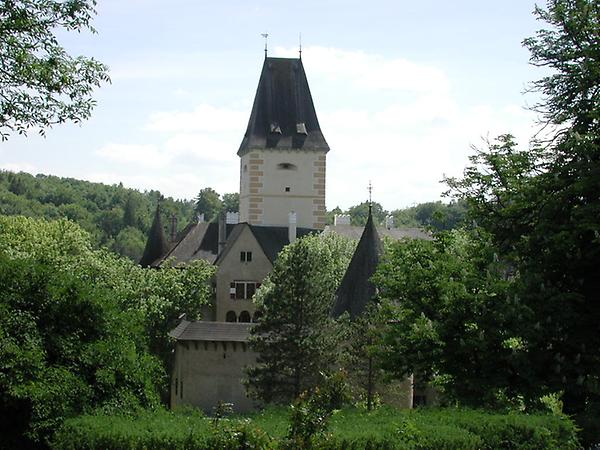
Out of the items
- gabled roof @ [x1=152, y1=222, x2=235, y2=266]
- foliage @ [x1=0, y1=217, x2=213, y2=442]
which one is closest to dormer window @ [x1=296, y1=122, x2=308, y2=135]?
gabled roof @ [x1=152, y1=222, x2=235, y2=266]

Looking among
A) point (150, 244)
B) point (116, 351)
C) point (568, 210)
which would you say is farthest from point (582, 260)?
point (150, 244)

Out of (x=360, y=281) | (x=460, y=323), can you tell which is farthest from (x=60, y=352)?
(x=360, y=281)

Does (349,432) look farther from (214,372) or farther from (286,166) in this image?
(286,166)

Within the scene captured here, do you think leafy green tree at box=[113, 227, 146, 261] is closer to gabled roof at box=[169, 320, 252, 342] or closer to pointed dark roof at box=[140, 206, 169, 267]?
pointed dark roof at box=[140, 206, 169, 267]

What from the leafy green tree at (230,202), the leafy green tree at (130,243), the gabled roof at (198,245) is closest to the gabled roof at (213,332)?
the gabled roof at (198,245)

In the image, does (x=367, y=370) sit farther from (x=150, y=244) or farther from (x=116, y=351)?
(x=150, y=244)

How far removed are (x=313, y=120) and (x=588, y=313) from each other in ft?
141

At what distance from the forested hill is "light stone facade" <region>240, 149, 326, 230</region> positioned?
293 ft

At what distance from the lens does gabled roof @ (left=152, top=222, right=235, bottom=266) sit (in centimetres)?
6581

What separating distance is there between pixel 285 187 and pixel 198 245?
7698 mm

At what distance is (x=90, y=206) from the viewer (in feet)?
598

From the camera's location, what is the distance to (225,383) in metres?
41.7

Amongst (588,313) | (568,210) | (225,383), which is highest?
(568,210)

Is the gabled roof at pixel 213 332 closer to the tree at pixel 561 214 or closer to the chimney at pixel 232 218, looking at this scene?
the tree at pixel 561 214
